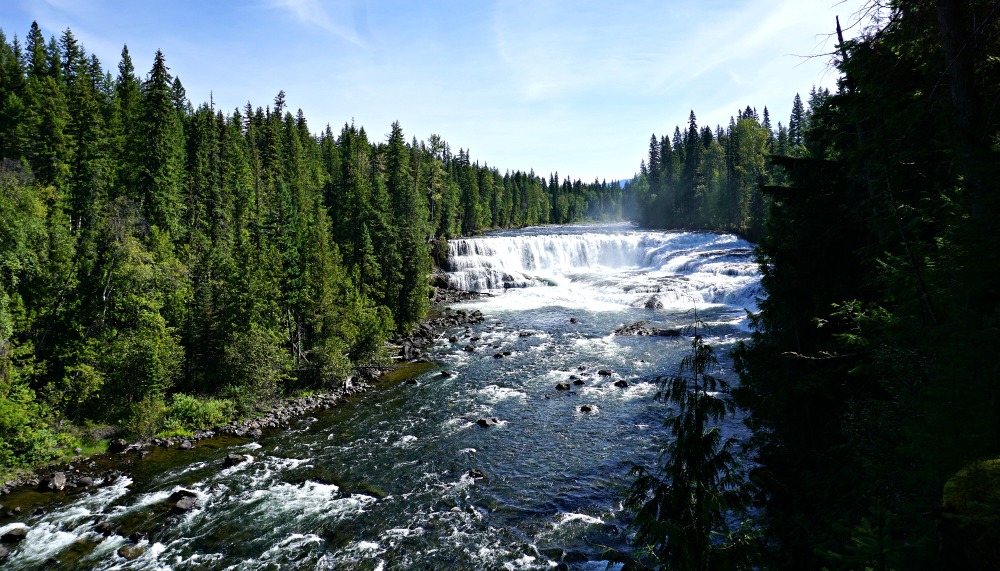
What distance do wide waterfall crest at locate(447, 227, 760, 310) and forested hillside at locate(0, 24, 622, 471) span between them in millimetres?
20685

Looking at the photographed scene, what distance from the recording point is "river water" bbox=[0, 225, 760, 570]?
13609mm

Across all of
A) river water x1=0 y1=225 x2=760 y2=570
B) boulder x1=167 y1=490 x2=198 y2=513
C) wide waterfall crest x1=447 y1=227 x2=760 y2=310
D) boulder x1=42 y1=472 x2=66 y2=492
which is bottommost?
river water x1=0 y1=225 x2=760 y2=570

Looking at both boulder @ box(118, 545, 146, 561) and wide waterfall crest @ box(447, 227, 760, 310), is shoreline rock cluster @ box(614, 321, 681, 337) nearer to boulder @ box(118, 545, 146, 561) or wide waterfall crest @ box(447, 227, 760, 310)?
wide waterfall crest @ box(447, 227, 760, 310)

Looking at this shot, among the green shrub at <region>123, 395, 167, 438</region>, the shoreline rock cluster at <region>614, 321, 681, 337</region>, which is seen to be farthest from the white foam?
the green shrub at <region>123, 395, 167, 438</region>

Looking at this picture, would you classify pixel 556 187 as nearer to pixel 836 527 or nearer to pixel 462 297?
pixel 462 297

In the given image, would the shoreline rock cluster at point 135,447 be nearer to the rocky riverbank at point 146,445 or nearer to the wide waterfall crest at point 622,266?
the rocky riverbank at point 146,445

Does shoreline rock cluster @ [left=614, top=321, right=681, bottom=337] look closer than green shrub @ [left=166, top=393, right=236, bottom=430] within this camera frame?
No

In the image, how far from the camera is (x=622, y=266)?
228ft

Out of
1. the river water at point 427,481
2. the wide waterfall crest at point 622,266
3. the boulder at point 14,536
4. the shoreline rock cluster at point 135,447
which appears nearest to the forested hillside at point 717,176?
the wide waterfall crest at point 622,266

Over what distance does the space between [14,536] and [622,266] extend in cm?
6568

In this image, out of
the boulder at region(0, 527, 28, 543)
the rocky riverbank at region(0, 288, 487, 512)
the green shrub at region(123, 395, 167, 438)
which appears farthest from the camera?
the green shrub at region(123, 395, 167, 438)

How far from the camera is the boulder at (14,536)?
14.0 meters

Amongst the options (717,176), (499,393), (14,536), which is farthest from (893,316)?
(717,176)

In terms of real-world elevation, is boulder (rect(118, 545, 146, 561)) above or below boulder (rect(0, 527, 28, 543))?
below
